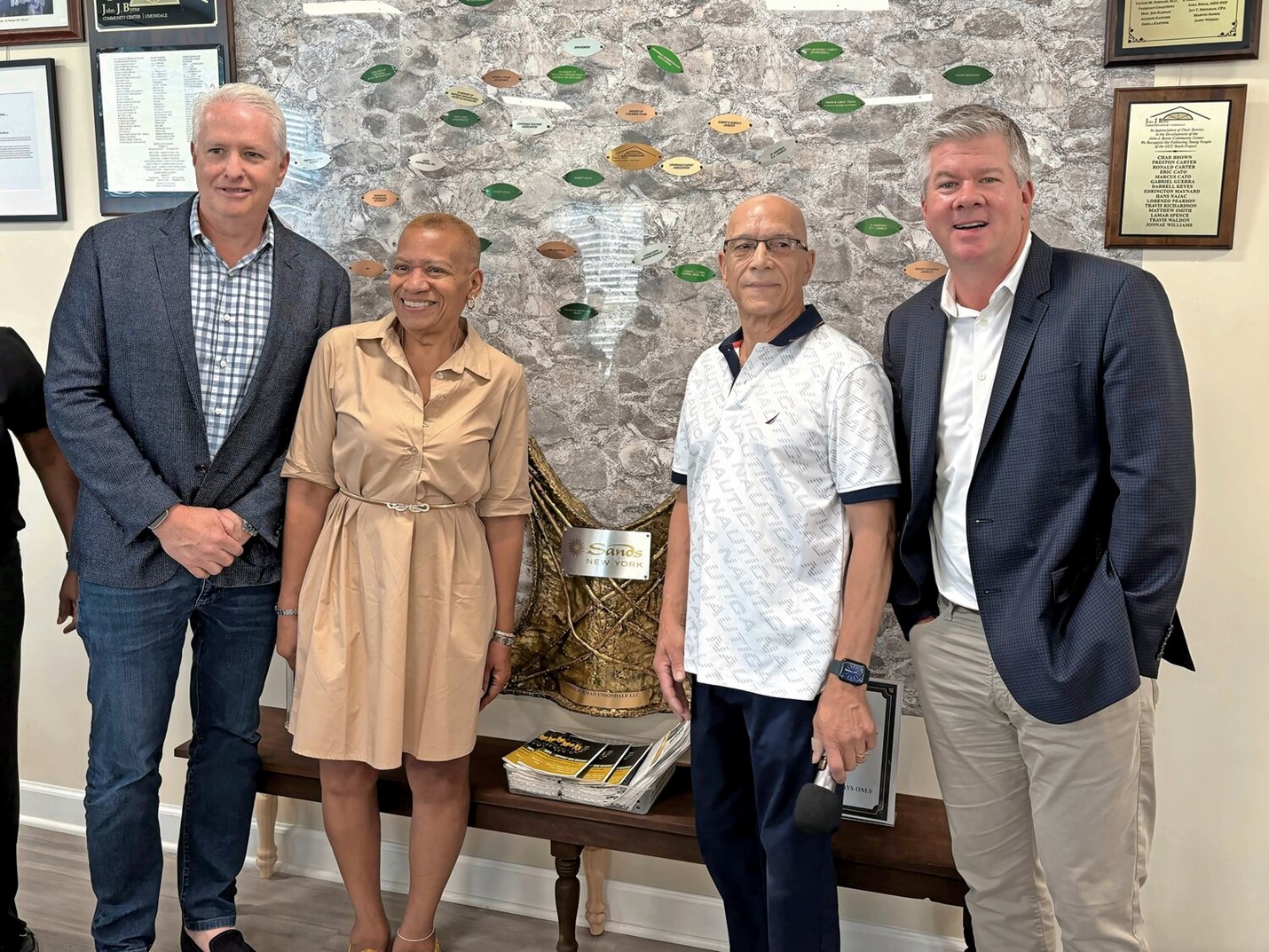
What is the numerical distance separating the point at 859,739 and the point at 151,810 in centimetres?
153

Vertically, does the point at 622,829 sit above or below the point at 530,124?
below

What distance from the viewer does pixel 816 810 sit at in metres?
1.66

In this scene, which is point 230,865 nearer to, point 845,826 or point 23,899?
point 23,899

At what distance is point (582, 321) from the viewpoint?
101 inches

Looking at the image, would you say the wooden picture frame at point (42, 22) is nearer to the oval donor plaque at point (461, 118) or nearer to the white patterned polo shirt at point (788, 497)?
the oval donor plaque at point (461, 118)

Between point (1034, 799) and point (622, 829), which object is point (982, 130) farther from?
point (622, 829)

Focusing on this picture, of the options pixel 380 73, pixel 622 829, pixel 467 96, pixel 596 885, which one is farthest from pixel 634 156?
pixel 596 885

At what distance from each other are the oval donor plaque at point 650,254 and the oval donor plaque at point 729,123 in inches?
11.5

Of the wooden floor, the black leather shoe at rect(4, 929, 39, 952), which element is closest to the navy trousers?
the wooden floor

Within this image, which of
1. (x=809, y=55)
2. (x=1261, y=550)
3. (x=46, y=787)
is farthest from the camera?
(x=46, y=787)

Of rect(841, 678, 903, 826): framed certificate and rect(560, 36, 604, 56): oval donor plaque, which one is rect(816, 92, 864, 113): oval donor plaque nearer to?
rect(560, 36, 604, 56): oval donor plaque

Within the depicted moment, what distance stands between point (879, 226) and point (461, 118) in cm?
107

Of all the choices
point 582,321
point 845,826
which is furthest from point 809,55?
point 845,826

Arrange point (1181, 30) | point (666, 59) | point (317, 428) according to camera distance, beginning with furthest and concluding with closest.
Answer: point (666, 59) → point (317, 428) → point (1181, 30)
